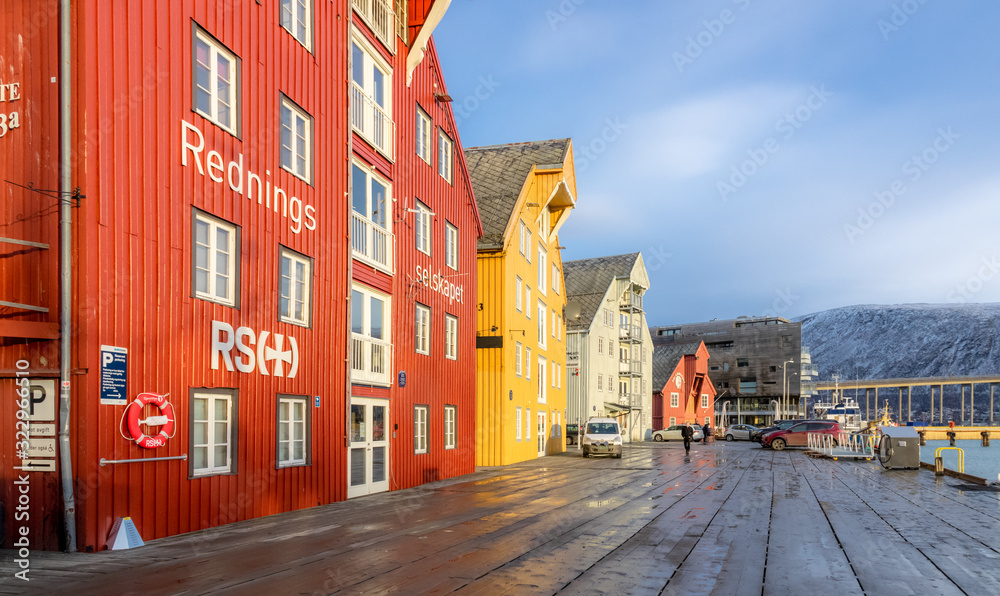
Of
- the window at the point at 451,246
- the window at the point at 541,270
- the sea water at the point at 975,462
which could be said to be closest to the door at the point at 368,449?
the window at the point at 451,246

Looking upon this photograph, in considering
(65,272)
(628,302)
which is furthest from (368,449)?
(628,302)

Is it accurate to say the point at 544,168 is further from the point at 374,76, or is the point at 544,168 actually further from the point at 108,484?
the point at 108,484

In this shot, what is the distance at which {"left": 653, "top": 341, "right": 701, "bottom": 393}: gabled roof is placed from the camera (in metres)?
76.2

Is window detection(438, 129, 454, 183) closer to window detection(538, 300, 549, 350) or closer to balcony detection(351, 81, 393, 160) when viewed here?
balcony detection(351, 81, 393, 160)

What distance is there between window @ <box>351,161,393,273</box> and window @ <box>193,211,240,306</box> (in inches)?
181

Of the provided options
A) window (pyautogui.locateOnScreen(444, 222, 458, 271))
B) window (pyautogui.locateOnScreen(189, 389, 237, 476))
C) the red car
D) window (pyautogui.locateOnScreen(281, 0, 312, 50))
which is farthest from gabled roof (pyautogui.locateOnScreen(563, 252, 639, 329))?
window (pyautogui.locateOnScreen(189, 389, 237, 476))

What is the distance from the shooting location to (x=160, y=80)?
11281 millimetres

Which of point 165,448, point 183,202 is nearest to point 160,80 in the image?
point 183,202

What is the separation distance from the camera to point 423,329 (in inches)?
872

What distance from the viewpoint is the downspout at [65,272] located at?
377 inches

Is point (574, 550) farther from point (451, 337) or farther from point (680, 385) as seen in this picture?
point (680, 385)

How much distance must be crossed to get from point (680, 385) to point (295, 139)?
68.6 meters

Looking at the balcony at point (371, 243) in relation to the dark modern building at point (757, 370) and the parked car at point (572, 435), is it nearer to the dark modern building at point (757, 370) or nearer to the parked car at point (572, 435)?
the parked car at point (572, 435)

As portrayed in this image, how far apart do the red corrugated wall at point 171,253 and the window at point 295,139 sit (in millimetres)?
234
